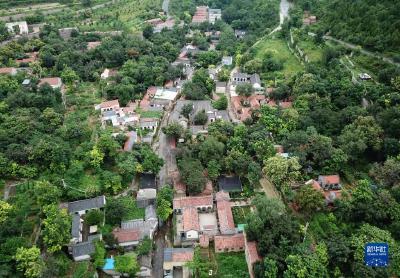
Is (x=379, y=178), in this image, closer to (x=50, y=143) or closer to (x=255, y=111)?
(x=255, y=111)

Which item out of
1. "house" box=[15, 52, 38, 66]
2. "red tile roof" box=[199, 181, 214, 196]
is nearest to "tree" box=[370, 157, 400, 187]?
"red tile roof" box=[199, 181, 214, 196]

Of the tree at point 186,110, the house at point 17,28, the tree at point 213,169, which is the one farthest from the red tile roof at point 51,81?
the tree at point 213,169

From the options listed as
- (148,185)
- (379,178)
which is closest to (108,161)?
(148,185)

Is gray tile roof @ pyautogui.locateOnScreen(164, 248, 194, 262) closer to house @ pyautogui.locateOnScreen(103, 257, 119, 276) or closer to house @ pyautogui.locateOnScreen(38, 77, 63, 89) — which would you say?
house @ pyautogui.locateOnScreen(103, 257, 119, 276)

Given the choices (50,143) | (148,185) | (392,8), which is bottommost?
(148,185)

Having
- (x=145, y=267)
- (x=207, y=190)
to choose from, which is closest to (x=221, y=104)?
(x=207, y=190)
